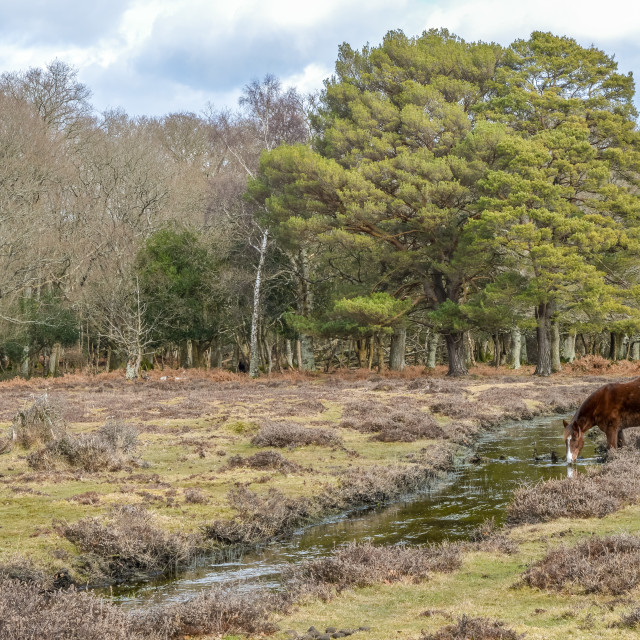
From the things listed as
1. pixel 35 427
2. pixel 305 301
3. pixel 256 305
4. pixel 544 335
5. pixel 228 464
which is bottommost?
pixel 228 464

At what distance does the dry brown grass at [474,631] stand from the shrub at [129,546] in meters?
4.74

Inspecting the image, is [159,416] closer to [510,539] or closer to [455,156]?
[510,539]

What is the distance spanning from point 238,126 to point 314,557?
2028 inches

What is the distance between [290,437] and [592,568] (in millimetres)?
10554

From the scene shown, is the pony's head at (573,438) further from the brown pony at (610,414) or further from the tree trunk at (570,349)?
the tree trunk at (570,349)

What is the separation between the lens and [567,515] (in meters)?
10.2

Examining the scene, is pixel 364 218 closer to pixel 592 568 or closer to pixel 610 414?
pixel 610 414

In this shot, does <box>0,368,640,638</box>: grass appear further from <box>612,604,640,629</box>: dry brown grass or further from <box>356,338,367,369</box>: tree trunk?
<box>356,338,367,369</box>: tree trunk

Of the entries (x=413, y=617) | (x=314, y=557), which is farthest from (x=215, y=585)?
(x=413, y=617)

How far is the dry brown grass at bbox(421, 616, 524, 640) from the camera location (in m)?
5.79

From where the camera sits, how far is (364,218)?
3919 centimetres

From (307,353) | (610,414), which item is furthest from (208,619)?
(307,353)

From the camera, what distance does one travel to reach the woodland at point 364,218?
3797 cm

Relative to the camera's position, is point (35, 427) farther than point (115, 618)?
Yes
